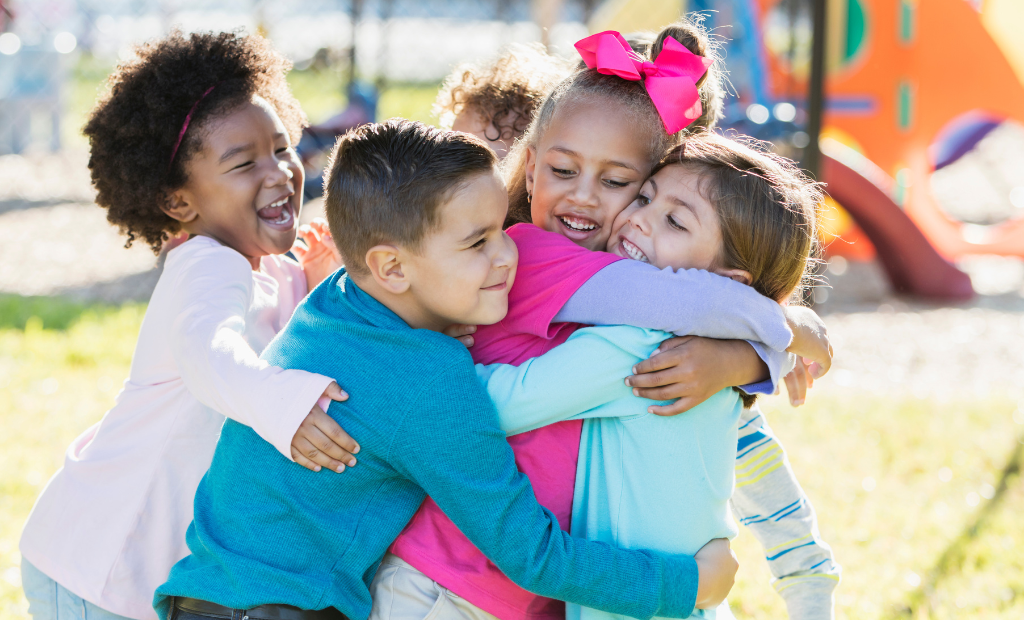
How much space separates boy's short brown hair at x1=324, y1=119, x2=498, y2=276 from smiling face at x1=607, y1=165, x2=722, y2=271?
1.30ft

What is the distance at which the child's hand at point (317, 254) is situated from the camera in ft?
8.48

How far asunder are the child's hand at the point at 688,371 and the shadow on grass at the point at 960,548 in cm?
190

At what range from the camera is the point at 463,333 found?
6.21 feet

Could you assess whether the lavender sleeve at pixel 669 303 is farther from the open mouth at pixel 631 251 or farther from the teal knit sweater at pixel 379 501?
the teal knit sweater at pixel 379 501

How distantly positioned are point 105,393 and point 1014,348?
620cm

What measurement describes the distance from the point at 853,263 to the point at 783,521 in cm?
775

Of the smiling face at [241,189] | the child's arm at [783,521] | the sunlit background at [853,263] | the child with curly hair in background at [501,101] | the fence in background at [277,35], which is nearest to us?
the child's arm at [783,521]

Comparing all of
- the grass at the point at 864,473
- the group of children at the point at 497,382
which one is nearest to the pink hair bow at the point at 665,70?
the group of children at the point at 497,382

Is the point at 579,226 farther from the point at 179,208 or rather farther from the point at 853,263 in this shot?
the point at 853,263

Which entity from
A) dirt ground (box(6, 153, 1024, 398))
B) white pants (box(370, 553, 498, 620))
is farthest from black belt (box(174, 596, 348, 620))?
dirt ground (box(6, 153, 1024, 398))

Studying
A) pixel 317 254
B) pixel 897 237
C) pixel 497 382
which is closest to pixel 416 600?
pixel 497 382

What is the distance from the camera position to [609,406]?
5.90 ft

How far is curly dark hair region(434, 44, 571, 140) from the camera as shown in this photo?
2.77m

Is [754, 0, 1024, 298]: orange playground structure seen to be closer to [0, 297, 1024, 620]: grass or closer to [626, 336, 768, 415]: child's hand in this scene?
[0, 297, 1024, 620]: grass
